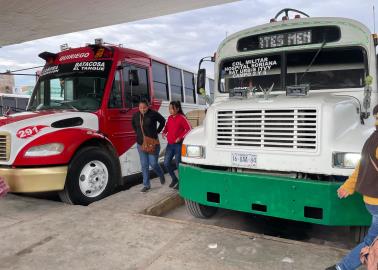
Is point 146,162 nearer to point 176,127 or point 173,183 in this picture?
point 173,183

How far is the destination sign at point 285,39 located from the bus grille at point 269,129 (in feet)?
4.84

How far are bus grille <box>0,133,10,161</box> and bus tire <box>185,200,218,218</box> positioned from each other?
286cm

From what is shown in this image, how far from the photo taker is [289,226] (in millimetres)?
5020

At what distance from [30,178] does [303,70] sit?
4214mm

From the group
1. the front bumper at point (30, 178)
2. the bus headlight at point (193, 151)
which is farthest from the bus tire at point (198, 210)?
the front bumper at point (30, 178)

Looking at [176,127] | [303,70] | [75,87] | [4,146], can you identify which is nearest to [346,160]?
[303,70]

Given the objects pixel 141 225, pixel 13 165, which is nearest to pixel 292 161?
pixel 141 225

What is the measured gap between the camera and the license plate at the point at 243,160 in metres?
3.93

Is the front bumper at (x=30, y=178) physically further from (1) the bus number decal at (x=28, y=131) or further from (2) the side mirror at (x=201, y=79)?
(2) the side mirror at (x=201, y=79)

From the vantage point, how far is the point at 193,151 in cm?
439

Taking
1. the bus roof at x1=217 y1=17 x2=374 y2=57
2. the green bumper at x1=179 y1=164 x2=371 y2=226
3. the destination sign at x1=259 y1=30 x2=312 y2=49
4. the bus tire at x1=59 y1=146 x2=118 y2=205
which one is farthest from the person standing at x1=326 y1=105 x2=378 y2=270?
the bus tire at x1=59 y1=146 x2=118 y2=205

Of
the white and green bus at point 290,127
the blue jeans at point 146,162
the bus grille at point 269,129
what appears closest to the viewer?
the white and green bus at point 290,127

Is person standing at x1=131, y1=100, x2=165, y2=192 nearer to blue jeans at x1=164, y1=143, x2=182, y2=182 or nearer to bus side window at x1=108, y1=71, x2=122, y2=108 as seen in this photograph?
blue jeans at x1=164, y1=143, x2=182, y2=182

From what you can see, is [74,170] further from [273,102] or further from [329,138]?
[329,138]
